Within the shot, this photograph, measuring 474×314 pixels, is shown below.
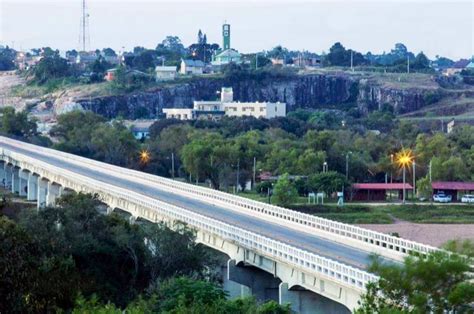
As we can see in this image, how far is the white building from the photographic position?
144125 millimetres

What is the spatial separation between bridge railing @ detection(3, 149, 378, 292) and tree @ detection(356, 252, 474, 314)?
3.35 meters

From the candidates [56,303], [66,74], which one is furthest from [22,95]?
[56,303]

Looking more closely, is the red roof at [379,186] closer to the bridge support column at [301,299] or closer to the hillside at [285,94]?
the bridge support column at [301,299]

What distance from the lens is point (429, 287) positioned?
26281mm

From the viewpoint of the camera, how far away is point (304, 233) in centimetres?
4697

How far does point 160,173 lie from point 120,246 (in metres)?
60.9

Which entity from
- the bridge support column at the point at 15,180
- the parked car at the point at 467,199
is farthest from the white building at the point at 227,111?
the parked car at the point at 467,199

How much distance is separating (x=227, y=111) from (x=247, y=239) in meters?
105

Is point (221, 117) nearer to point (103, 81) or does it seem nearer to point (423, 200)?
point (103, 81)

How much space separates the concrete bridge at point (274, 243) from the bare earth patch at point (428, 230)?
492 inches

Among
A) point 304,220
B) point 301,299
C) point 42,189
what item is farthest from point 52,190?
point 301,299

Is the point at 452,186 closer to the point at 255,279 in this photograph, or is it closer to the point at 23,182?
the point at 23,182

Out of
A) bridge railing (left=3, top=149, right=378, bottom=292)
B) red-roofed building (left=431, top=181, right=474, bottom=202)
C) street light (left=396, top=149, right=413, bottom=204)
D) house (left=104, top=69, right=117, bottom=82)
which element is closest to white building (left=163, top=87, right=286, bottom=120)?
house (left=104, top=69, right=117, bottom=82)

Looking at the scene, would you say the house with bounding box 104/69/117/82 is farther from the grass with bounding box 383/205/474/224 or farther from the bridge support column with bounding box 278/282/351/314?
the bridge support column with bounding box 278/282/351/314
